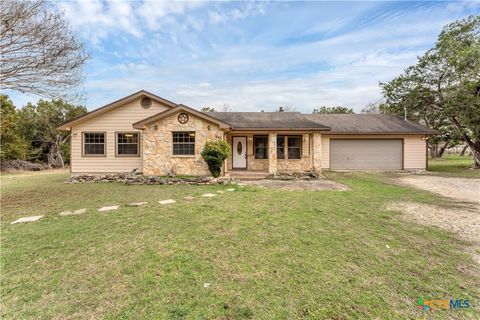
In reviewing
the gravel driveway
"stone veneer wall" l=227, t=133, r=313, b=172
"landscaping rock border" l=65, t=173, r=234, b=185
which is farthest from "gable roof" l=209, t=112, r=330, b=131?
the gravel driveway

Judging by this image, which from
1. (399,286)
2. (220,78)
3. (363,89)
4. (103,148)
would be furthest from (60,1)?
(363,89)

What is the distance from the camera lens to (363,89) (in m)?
31.1

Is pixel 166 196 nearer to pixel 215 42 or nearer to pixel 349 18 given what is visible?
pixel 349 18

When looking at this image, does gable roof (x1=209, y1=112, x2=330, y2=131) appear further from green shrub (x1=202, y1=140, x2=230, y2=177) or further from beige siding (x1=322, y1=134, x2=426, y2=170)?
beige siding (x1=322, y1=134, x2=426, y2=170)

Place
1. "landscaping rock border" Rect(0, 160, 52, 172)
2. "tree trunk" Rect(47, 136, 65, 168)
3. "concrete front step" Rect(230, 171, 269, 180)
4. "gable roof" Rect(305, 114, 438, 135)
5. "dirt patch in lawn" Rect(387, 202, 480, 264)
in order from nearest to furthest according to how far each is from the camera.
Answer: "dirt patch in lawn" Rect(387, 202, 480, 264), "concrete front step" Rect(230, 171, 269, 180), "gable roof" Rect(305, 114, 438, 135), "landscaping rock border" Rect(0, 160, 52, 172), "tree trunk" Rect(47, 136, 65, 168)

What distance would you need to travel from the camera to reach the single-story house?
12.1 m

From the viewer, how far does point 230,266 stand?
325 cm

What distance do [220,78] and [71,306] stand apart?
24.7 m

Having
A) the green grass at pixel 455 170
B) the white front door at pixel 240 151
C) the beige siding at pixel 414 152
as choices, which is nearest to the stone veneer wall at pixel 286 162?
the white front door at pixel 240 151

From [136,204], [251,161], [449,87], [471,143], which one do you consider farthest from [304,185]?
[449,87]

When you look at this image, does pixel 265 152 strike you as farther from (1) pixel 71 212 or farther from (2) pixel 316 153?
(1) pixel 71 212

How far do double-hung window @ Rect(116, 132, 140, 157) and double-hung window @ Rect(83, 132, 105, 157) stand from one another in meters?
0.92

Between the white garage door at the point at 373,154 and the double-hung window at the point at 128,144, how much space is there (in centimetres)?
1347

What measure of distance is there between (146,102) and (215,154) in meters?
5.52
